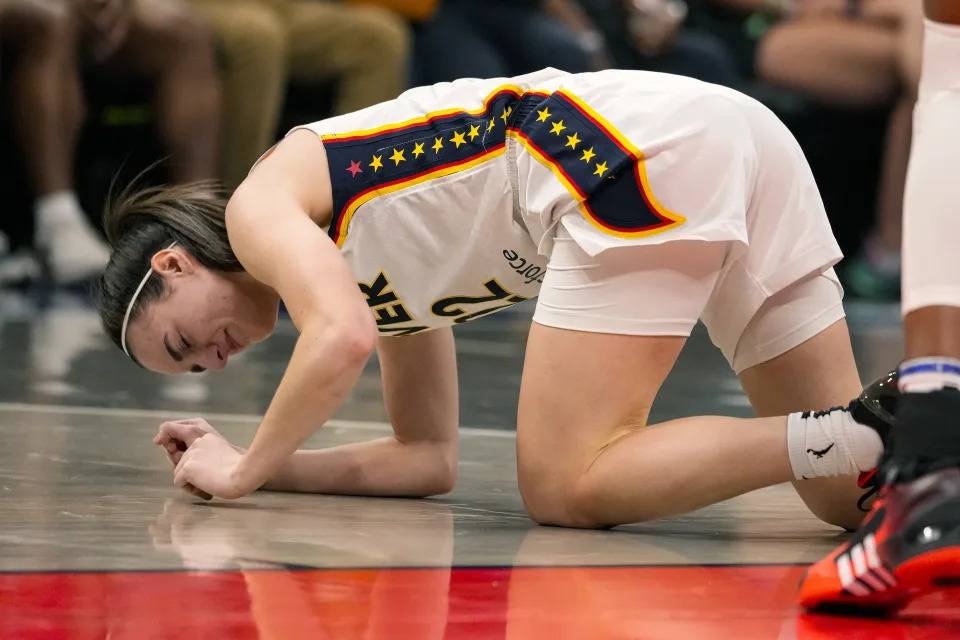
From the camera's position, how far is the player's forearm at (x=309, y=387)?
1.84 m

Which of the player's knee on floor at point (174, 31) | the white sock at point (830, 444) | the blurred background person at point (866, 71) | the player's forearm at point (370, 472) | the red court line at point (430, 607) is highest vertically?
the red court line at point (430, 607)

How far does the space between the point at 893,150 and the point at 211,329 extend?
212 inches

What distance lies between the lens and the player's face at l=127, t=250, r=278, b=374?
→ 2.13 metres

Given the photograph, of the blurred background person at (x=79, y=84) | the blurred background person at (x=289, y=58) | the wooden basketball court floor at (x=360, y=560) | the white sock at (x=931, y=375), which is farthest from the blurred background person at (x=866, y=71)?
the white sock at (x=931, y=375)

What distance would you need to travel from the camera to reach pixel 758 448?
1875mm

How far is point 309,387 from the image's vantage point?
6.12ft

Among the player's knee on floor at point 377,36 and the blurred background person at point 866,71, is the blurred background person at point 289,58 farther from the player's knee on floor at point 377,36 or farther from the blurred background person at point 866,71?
the blurred background person at point 866,71

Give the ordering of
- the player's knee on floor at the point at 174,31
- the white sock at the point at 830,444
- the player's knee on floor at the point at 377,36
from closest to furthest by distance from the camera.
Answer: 1. the white sock at the point at 830,444
2. the player's knee on floor at the point at 174,31
3. the player's knee on floor at the point at 377,36

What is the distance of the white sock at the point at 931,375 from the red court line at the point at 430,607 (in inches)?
8.8

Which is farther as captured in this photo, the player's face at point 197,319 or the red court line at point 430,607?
the player's face at point 197,319

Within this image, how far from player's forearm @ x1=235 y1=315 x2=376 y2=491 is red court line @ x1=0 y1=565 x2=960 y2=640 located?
31 centimetres

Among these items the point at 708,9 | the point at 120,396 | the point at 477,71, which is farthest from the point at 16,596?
the point at 708,9

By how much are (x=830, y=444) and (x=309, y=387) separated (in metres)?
0.68

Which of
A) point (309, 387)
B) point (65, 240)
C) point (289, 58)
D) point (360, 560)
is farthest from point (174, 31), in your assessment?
point (360, 560)
